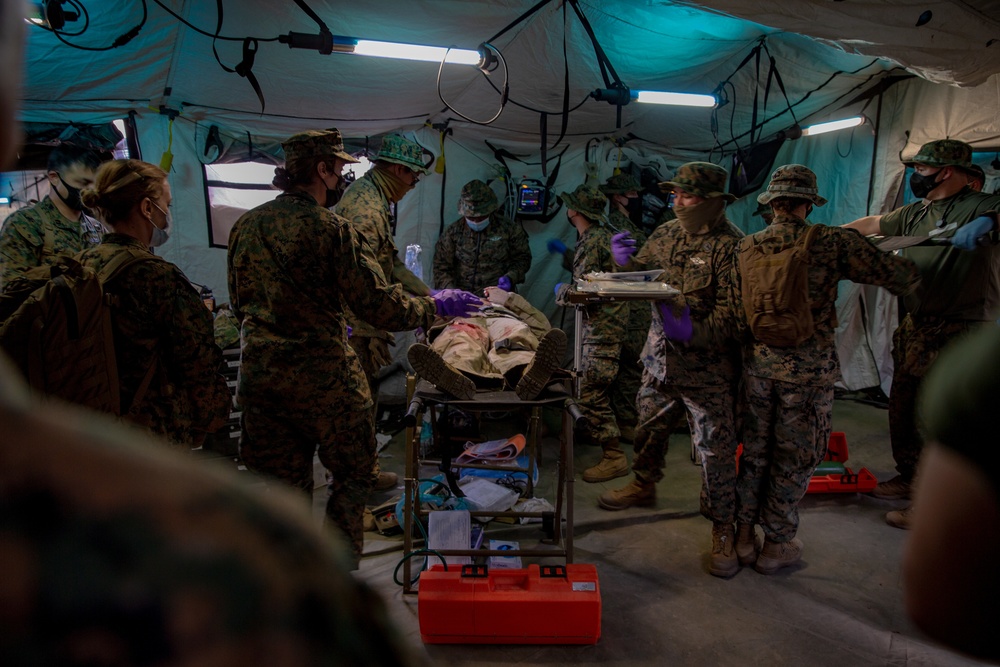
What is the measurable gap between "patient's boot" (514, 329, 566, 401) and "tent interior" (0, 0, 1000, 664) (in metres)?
1.22

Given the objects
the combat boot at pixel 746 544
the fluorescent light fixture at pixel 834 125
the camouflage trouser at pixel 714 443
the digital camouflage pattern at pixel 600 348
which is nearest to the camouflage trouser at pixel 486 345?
the camouflage trouser at pixel 714 443

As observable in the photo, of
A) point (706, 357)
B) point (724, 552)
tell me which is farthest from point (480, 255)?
point (724, 552)

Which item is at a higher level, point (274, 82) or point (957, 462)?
point (274, 82)

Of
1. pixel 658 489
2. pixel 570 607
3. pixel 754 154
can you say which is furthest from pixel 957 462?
pixel 754 154

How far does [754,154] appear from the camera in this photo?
6566mm

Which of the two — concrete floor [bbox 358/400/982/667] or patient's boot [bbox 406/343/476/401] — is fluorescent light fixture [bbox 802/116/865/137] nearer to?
concrete floor [bbox 358/400/982/667]

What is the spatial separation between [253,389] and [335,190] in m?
1.02

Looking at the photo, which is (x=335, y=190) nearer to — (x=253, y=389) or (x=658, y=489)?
(x=253, y=389)

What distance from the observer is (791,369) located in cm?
296

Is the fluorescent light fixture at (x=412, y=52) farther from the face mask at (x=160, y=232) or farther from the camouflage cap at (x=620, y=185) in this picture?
the camouflage cap at (x=620, y=185)

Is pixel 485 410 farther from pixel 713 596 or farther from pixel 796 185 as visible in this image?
pixel 796 185

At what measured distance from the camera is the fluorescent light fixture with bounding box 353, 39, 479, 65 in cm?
355

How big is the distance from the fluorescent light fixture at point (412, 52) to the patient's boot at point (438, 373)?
2.07 metres

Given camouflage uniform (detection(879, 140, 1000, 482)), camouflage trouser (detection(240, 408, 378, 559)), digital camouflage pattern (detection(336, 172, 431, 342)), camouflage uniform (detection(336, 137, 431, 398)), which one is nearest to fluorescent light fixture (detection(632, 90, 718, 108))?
camouflage uniform (detection(879, 140, 1000, 482))
